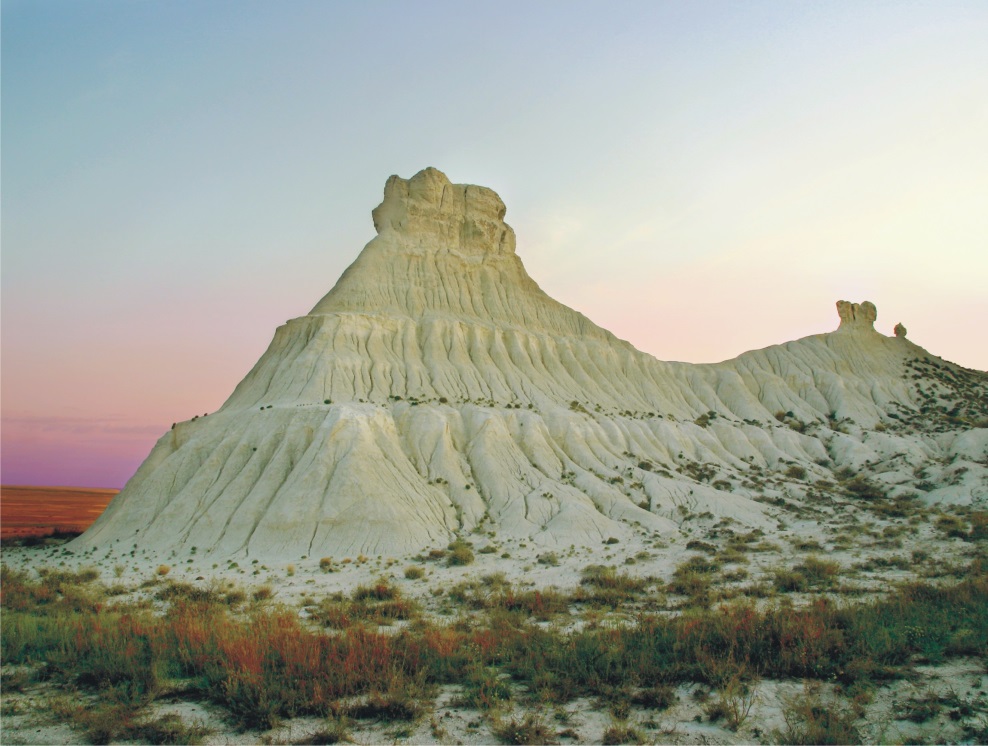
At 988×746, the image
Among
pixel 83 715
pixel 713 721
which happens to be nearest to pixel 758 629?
pixel 713 721

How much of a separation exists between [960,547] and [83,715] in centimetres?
2994

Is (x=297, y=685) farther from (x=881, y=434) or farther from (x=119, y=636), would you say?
(x=881, y=434)

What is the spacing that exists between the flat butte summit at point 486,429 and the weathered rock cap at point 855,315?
663cm

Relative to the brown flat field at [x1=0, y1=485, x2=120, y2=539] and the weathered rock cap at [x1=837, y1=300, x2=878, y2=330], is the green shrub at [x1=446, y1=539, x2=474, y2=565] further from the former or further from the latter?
the weathered rock cap at [x1=837, y1=300, x2=878, y2=330]

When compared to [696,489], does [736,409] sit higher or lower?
higher

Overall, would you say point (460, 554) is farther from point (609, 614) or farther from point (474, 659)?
point (474, 659)

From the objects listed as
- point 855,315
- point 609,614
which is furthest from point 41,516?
point 855,315

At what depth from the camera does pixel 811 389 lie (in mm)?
64875

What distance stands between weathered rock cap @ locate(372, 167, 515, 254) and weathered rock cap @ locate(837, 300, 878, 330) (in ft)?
152

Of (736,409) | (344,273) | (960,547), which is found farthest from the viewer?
(736,409)

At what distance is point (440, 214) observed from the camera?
2228 inches

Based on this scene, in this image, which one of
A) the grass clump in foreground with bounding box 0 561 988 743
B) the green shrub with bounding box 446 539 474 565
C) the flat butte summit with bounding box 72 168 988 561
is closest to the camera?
the grass clump in foreground with bounding box 0 561 988 743

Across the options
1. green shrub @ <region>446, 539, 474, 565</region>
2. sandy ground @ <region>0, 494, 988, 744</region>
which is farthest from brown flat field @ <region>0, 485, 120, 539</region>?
green shrub @ <region>446, 539, 474, 565</region>

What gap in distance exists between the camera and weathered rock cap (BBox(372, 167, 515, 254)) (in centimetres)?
5547
